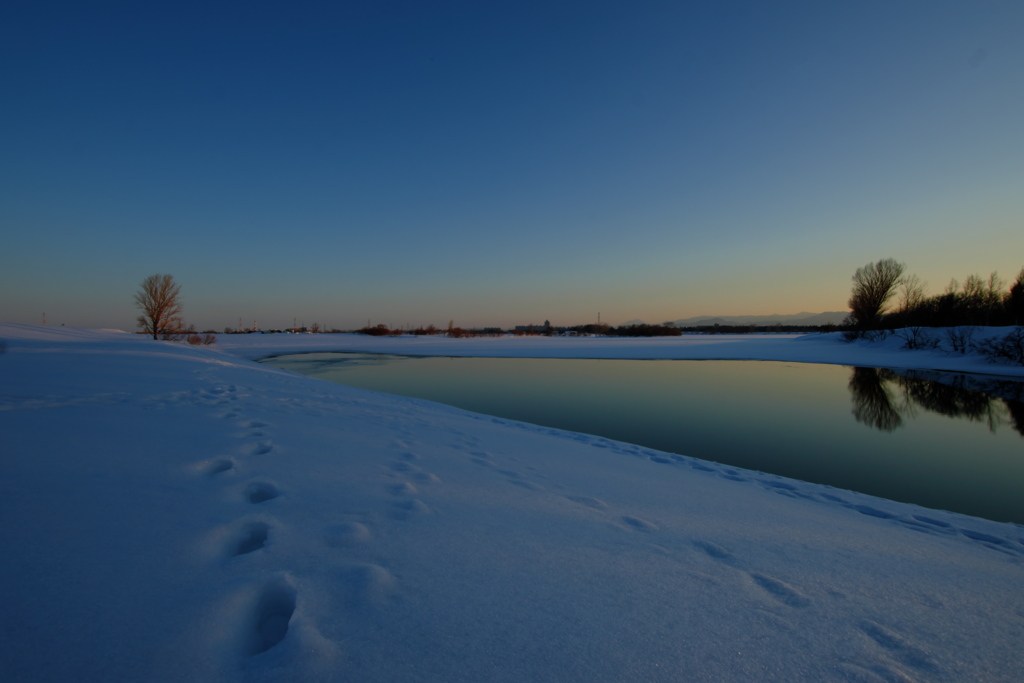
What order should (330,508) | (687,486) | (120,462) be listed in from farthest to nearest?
1. (687,486)
2. (120,462)
3. (330,508)

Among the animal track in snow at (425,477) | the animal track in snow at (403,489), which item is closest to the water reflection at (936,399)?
the animal track in snow at (425,477)

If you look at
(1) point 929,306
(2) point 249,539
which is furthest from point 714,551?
(1) point 929,306

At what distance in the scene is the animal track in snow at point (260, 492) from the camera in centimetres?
208

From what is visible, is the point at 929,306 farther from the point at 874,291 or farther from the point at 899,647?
the point at 899,647

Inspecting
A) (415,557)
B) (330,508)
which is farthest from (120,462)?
(415,557)

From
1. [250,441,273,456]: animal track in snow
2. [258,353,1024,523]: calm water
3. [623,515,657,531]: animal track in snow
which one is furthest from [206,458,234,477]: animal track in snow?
[258,353,1024,523]: calm water

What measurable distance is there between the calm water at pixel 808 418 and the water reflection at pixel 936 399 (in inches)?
1.2

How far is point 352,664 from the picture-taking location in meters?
1.08

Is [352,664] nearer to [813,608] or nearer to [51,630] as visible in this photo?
[51,630]

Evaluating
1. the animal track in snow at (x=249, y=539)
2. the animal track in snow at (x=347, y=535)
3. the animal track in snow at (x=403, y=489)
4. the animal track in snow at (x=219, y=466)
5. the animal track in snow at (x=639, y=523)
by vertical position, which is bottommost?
the animal track in snow at (x=639, y=523)

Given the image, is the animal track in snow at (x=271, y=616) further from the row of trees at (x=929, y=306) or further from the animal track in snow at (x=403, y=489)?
the row of trees at (x=929, y=306)

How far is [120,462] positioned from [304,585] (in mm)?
1707

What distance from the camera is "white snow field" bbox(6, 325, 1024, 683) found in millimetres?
1128

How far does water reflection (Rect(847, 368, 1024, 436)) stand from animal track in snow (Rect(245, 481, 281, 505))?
8.66 m
